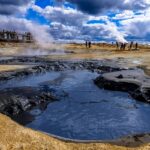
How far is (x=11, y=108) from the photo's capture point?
12375mm

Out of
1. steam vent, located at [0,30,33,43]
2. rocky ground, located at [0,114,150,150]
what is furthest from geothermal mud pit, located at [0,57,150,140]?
steam vent, located at [0,30,33,43]

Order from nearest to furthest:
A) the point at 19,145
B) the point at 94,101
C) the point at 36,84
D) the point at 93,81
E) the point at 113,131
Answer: the point at 19,145 → the point at 113,131 → the point at 94,101 → the point at 36,84 → the point at 93,81

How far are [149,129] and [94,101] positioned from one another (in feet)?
13.4

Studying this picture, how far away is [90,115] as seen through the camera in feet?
39.9

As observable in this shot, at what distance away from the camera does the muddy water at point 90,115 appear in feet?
34.0

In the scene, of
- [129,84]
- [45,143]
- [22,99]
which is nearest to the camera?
[45,143]

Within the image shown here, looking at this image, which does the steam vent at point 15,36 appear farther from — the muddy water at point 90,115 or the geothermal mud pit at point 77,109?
the muddy water at point 90,115

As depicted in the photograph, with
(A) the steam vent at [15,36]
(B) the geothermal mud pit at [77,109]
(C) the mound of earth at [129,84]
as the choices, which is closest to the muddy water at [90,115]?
(B) the geothermal mud pit at [77,109]

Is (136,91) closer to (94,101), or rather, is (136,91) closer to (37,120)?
(94,101)

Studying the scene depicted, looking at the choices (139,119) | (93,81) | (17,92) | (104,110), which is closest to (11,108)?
(17,92)

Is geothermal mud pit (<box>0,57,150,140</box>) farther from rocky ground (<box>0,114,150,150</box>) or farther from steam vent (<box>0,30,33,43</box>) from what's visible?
steam vent (<box>0,30,33,43</box>)

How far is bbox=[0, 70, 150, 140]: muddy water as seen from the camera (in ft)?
34.0

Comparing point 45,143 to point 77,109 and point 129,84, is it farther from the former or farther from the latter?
point 129,84

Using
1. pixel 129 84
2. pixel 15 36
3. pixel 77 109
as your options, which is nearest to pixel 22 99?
pixel 77 109
